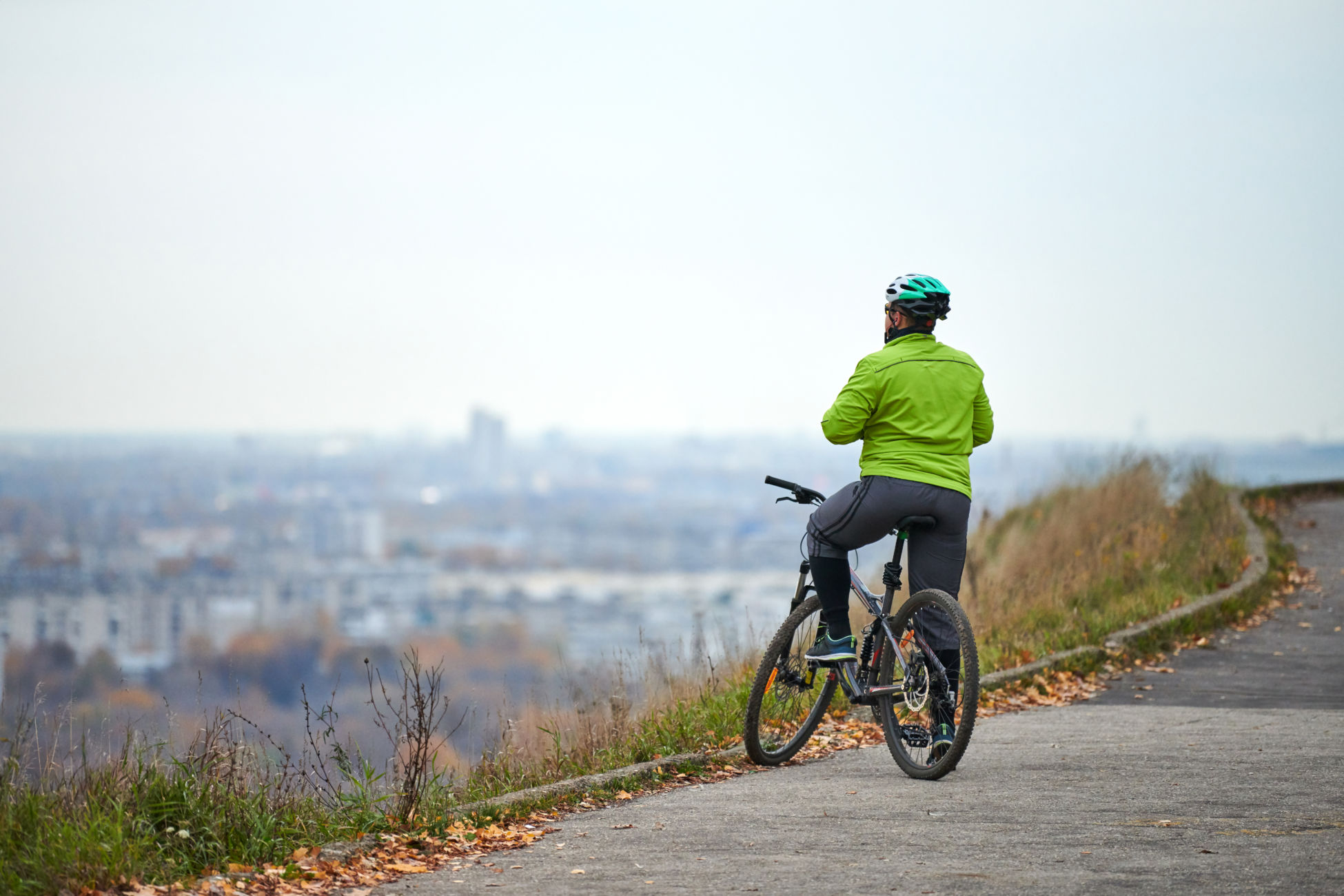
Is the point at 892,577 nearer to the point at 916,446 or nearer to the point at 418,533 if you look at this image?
the point at 916,446

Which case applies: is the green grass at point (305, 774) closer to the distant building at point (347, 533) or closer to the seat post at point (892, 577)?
the seat post at point (892, 577)

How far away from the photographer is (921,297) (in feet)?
20.6

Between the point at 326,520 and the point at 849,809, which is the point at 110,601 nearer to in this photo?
the point at 849,809

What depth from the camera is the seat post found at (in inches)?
249

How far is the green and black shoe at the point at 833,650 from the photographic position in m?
6.54

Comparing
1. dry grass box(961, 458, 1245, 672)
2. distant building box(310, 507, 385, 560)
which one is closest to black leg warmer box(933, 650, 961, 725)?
dry grass box(961, 458, 1245, 672)

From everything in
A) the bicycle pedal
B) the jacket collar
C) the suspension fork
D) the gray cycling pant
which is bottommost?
the bicycle pedal

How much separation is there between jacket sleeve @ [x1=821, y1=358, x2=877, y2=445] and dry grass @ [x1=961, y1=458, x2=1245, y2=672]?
3973 mm

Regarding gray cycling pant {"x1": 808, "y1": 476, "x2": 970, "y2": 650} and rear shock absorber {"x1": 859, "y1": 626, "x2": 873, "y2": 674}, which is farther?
rear shock absorber {"x1": 859, "y1": 626, "x2": 873, "y2": 674}

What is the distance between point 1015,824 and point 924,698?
0.92 meters

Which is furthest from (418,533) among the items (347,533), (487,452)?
(487,452)

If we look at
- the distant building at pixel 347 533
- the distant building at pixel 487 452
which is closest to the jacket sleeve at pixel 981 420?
the distant building at pixel 347 533

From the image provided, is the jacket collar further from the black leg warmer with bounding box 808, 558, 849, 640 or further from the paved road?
the paved road

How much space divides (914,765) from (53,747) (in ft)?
11.7
